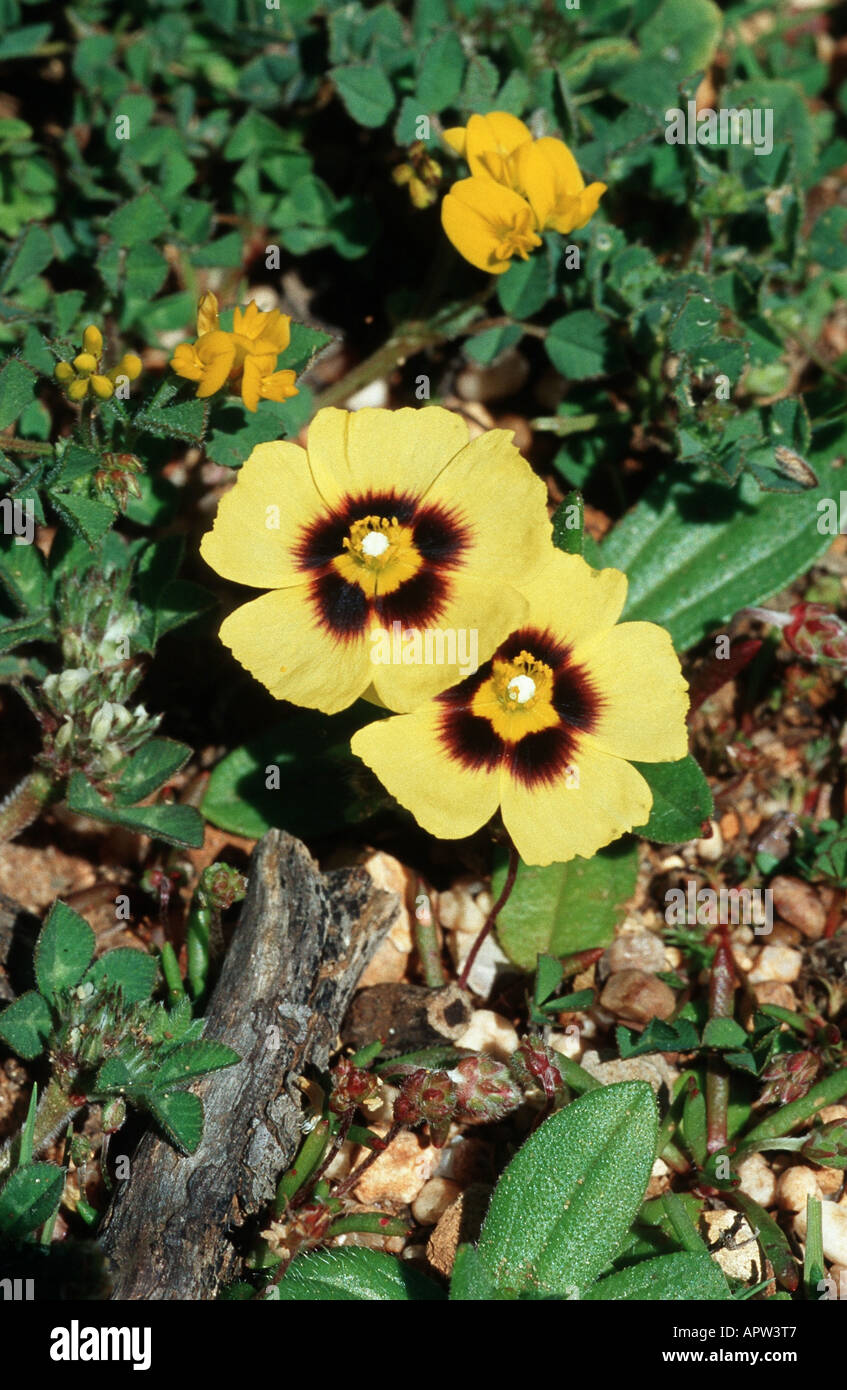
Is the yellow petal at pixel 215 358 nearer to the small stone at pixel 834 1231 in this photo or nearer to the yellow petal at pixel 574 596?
the yellow petal at pixel 574 596

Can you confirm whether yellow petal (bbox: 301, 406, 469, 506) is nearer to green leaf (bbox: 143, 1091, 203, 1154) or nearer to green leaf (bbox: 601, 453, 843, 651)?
green leaf (bbox: 601, 453, 843, 651)

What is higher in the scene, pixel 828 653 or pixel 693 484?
pixel 693 484

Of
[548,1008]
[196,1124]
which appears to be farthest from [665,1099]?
[196,1124]

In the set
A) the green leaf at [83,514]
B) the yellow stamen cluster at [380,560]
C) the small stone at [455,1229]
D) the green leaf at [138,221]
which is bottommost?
the small stone at [455,1229]

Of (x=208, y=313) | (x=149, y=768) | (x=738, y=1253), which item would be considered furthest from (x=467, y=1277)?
(x=208, y=313)

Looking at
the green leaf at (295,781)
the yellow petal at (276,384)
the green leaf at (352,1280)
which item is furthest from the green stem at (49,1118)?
the yellow petal at (276,384)

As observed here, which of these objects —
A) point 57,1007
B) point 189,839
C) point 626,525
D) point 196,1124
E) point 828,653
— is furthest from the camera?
point 626,525

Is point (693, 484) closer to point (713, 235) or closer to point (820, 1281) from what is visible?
point (713, 235)
